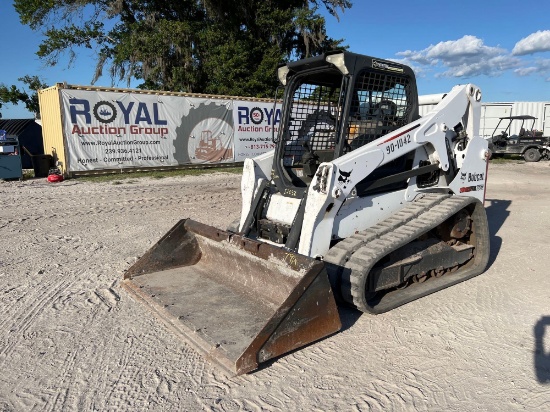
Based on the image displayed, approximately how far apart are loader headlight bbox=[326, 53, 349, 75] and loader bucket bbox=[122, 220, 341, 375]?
1.86 m

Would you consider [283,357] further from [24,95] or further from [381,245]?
[24,95]

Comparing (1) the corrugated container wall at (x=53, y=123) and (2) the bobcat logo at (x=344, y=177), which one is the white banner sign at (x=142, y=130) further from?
(2) the bobcat logo at (x=344, y=177)

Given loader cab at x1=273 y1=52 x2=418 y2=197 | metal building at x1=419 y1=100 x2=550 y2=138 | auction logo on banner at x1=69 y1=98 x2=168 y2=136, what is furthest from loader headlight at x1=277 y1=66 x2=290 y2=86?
metal building at x1=419 y1=100 x2=550 y2=138

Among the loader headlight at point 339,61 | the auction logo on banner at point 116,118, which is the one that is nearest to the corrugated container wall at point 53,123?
the auction logo on banner at point 116,118

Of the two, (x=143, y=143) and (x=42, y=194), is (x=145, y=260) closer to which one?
(x=42, y=194)

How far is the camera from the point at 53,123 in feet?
47.3

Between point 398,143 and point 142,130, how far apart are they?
12.4 metres

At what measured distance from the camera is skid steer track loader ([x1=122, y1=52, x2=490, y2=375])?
3.55 m

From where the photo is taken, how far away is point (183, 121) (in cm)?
1625

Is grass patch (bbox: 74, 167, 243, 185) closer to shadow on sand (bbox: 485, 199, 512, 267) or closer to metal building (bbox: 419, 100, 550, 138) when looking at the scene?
shadow on sand (bbox: 485, 199, 512, 267)

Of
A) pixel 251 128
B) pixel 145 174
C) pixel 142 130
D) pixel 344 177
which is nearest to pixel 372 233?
pixel 344 177

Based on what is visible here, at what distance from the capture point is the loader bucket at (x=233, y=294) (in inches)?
127

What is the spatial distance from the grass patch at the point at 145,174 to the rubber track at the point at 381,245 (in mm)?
10306

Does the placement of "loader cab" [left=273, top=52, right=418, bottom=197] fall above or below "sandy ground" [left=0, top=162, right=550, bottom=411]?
above
